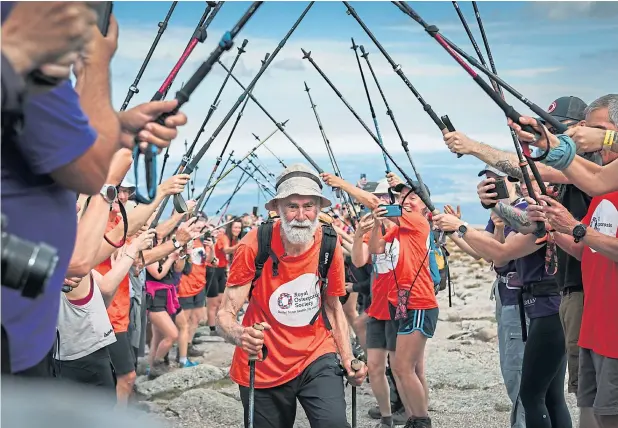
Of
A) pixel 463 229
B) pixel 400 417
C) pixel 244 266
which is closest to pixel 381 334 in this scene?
pixel 400 417

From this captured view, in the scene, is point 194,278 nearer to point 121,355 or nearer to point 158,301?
point 158,301

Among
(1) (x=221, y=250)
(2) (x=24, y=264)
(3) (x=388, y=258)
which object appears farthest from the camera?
(1) (x=221, y=250)

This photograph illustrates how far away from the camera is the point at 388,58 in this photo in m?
6.00

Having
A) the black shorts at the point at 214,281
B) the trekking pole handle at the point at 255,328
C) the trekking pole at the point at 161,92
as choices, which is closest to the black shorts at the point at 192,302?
the black shorts at the point at 214,281

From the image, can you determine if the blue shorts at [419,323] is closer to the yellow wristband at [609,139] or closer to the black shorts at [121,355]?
the black shorts at [121,355]

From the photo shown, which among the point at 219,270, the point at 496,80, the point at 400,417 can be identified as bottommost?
the point at 400,417

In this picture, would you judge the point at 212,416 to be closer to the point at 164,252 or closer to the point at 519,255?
the point at 164,252

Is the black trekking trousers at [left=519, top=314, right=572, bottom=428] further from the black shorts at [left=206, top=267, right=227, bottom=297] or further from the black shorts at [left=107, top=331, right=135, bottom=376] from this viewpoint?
the black shorts at [left=206, top=267, right=227, bottom=297]

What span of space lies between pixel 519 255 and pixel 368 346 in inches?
121

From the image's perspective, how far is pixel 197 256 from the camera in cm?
1480

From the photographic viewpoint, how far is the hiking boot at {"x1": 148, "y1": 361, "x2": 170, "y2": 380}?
1198 centimetres

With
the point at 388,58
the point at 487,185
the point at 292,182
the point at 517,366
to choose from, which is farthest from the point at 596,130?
the point at 517,366

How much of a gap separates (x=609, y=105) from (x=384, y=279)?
4166 millimetres

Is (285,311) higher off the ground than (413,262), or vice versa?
(413,262)
